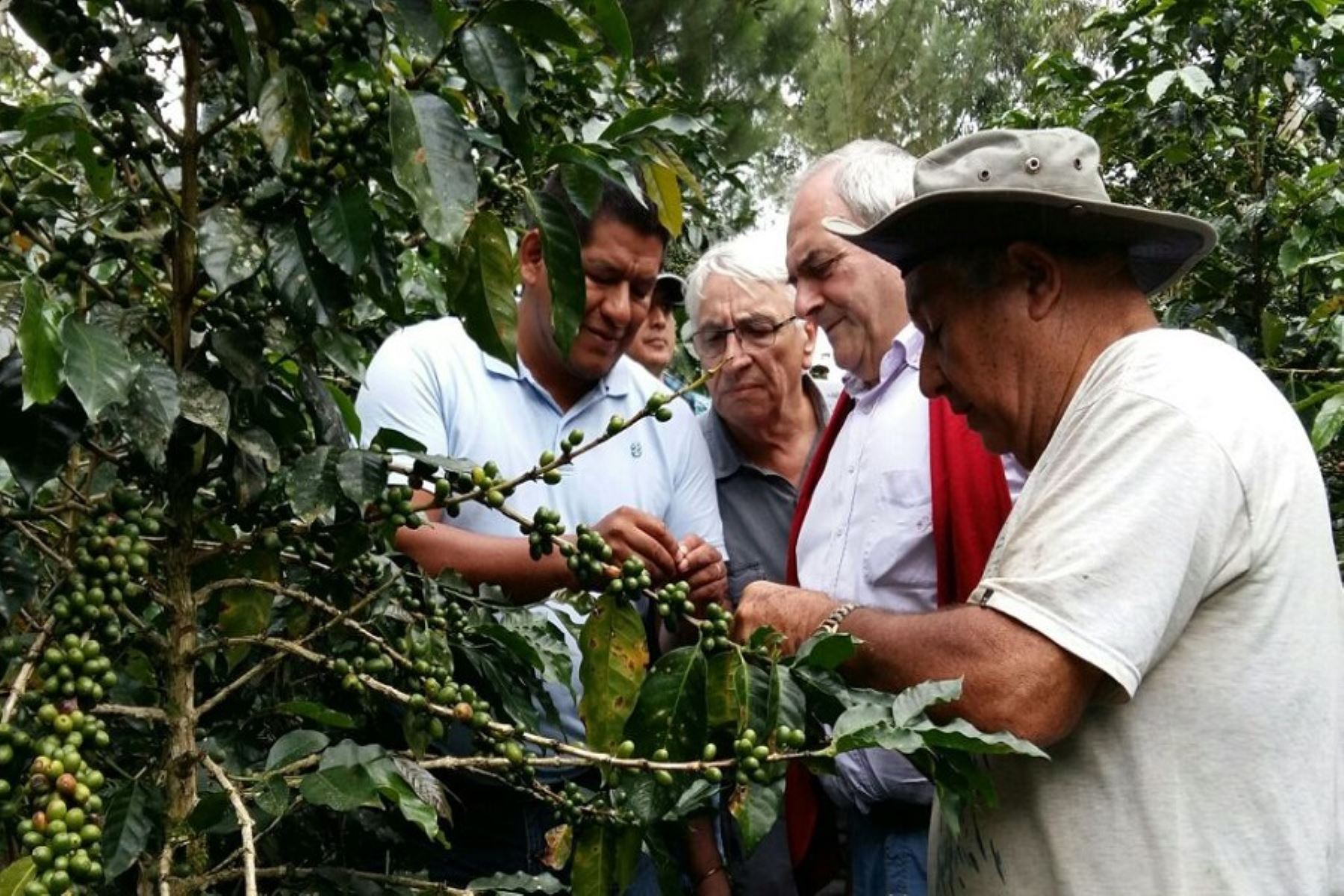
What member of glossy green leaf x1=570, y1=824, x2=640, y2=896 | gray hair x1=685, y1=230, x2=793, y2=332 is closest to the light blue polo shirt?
gray hair x1=685, y1=230, x2=793, y2=332

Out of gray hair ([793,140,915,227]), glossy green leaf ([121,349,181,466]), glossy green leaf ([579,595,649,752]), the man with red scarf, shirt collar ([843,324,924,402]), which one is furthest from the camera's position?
gray hair ([793,140,915,227])

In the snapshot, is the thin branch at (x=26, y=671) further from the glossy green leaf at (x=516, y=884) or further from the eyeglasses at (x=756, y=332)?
the eyeglasses at (x=756, y=332)

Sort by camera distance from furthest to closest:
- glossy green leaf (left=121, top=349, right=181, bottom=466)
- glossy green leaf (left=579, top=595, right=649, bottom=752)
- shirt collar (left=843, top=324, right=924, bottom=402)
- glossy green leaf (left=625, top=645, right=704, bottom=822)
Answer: shirt collar (left=843, top=324, right=924, bottom=402)
glossy green leaf (left=579, top=595, right=649, bottom=752)
glossy green leaf (left=625, top=645, right=704, bottom=822)
glossy green leaf (left=121, top=349, right=181, bottom=466)

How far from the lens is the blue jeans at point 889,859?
2.31 metres

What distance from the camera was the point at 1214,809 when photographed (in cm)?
148

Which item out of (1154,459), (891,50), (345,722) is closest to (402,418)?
(345,722)

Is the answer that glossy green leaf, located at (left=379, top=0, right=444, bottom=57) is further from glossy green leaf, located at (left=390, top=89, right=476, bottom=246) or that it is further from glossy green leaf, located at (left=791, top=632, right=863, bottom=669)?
glossy green leaf, located at (left=791, top=632, right=863, bottom=669)

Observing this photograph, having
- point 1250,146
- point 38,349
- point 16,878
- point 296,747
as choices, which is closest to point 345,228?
point 38,349

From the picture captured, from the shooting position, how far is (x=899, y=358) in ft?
8.16

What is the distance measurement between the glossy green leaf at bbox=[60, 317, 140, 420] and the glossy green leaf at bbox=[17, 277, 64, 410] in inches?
0.5

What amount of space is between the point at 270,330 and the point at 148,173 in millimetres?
206

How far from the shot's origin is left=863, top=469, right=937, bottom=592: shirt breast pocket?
2303mm

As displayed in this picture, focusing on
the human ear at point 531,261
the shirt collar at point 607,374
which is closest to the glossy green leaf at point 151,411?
the shirt collar at point 607,374

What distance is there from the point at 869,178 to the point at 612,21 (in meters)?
1.20
